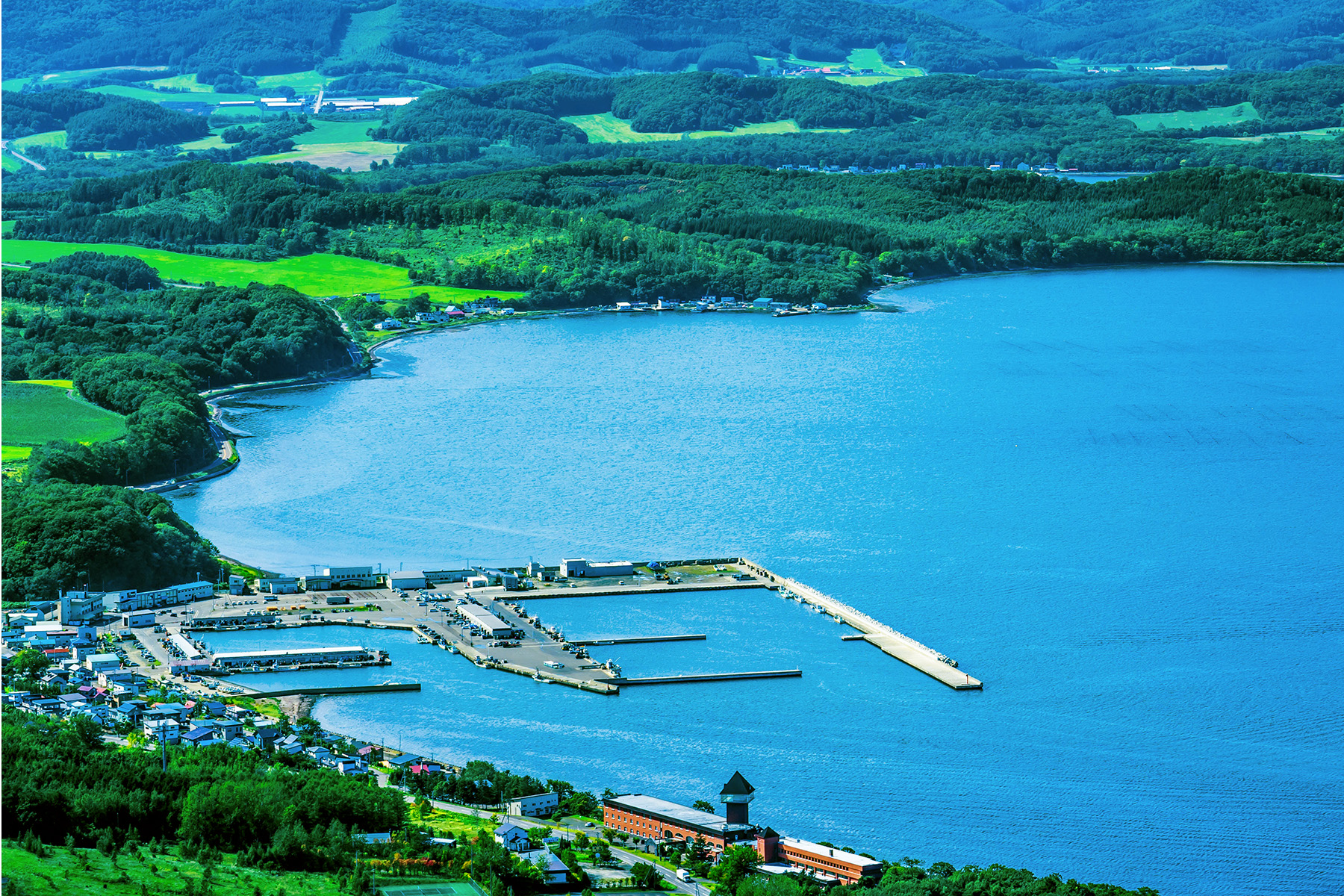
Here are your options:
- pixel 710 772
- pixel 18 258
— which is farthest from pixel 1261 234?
pixel 710 772

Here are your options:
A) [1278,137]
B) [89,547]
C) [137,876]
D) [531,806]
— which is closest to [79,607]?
[89,547]

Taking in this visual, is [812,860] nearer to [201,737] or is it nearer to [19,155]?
[201,737]

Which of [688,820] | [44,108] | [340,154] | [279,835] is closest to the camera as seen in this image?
[279,835]

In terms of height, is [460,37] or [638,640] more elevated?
[460,37]

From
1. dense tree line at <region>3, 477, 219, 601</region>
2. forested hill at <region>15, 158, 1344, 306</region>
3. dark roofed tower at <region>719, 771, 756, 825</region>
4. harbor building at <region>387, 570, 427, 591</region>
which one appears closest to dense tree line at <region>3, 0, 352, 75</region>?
forested hill at <region>15, 158, 1344, 306</region>

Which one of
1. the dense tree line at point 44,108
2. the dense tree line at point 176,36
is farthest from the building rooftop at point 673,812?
the dense tree line at point 176,36

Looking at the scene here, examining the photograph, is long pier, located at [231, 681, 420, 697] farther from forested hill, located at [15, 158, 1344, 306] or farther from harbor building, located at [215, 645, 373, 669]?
forested hill, located at [15, 158, 1344, 306]

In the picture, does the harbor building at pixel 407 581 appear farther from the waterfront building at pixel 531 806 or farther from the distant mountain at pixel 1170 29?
the distant mountain at pixel 1170 29

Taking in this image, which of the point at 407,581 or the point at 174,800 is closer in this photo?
the point at 174,800
